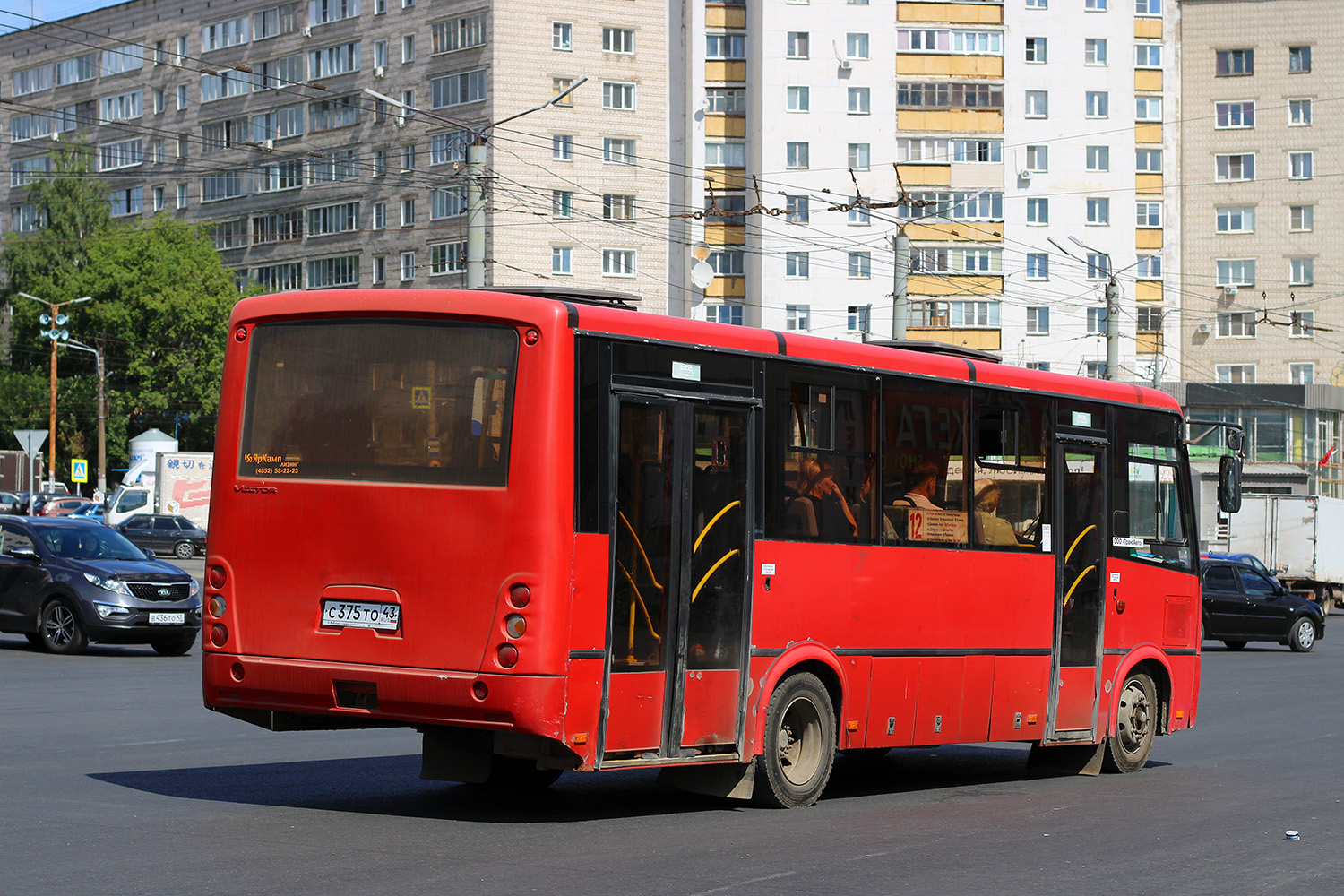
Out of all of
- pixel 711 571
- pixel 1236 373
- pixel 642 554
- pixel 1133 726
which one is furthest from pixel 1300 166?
pixel 642 554

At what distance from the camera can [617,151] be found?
252 feet

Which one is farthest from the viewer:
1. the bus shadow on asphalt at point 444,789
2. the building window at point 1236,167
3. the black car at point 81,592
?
the building window at point 1236,167

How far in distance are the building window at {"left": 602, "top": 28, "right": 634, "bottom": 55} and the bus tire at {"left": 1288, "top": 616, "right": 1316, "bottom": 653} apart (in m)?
50.1

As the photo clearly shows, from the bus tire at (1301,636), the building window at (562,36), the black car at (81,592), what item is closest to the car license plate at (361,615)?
the black car at (81,592)

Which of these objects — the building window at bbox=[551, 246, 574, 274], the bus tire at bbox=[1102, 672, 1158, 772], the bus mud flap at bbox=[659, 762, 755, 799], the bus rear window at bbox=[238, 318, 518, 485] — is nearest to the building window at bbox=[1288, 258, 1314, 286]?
the building window at bbox=[551, 246, 574, 274]

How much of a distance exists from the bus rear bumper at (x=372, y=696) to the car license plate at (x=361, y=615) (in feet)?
0.72

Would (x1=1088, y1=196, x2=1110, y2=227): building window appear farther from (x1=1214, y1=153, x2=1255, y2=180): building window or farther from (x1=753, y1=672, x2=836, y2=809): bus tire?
(x1=753, y1=672, x2=836, y2=809): bus tire

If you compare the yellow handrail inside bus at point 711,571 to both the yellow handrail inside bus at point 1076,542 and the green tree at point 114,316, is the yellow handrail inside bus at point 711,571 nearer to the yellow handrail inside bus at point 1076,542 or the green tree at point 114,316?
the yellow handrail inside bus at point 1076,542

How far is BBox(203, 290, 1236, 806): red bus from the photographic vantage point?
31.0 feet

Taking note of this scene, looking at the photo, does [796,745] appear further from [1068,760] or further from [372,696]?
[1068,760]

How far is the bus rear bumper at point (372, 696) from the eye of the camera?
9.28 metres

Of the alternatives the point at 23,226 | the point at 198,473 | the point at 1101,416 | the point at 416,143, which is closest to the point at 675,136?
the point at 416,143

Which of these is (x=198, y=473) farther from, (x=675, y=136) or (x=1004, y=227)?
(x=1004, y=227)

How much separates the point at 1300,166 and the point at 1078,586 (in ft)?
258
